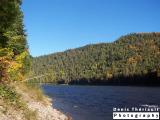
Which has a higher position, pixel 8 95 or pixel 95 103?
pixel 8 95

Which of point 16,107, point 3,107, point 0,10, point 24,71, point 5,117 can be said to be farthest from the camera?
point 24,71

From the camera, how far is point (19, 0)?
847 inches

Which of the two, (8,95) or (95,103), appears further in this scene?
(95,103)

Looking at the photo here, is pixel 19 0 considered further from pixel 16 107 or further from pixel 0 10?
pixel 16 107

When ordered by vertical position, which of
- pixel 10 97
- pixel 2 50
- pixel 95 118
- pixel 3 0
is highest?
pixel 3 0

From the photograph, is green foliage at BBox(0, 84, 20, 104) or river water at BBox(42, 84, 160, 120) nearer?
green foliage at BBox(0, 84, 20, 104)

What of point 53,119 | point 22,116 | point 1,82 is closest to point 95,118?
point 53,119

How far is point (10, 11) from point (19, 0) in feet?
13.5

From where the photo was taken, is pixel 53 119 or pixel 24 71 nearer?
pixel 53 119

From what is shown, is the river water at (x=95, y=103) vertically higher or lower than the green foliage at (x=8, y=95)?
lower

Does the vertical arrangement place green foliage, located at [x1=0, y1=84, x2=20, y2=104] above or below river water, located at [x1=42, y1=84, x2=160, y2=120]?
above

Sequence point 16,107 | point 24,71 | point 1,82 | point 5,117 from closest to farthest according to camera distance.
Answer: point 5,117 → point 16,107 → point 1,82 → point 24,71

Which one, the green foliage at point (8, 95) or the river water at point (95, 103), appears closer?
the green foliage at point (8, 95)

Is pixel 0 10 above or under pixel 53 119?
above
